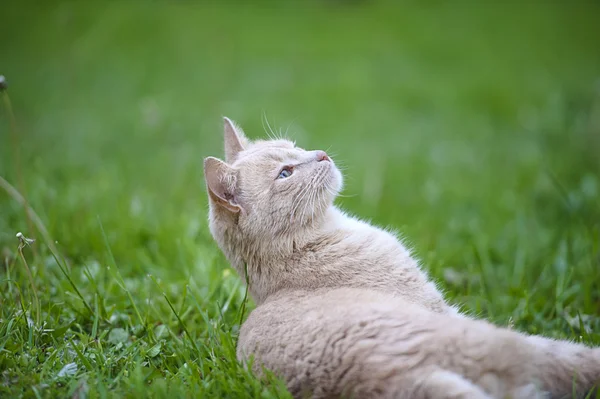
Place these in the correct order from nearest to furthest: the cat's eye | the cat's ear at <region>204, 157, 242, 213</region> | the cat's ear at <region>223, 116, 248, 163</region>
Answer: the cat's ear at <region>204, 157, 242, 213</region> → the cat's eye → the cat's ear at <region>223, 116, 248, 163</region>

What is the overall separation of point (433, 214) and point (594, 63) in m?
5.58

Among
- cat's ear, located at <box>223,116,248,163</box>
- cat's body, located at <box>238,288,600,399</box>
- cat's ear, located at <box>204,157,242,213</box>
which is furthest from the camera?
cat's ear, located at <box>223,116,248,163</box>

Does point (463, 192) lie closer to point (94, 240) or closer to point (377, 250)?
point (377, 250)

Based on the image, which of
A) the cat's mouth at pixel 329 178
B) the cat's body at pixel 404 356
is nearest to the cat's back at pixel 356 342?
the cat's body at pixel 404 356

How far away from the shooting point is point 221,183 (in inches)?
117

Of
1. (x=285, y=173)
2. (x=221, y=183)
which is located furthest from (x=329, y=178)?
(x=221, y=183)

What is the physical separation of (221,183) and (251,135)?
3.55 m

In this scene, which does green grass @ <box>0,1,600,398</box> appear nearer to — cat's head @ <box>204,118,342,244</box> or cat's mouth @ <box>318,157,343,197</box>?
cat's head @ <box>204,118,342,244</box>

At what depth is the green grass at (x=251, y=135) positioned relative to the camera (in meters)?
2.89

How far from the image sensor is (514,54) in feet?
30.3

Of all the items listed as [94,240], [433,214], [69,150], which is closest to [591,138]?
[433,214]

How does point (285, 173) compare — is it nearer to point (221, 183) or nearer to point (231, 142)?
point (221, 183)

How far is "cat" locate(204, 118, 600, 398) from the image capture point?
79.3 inches

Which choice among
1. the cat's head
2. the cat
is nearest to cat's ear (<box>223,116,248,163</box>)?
the cat
